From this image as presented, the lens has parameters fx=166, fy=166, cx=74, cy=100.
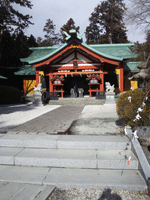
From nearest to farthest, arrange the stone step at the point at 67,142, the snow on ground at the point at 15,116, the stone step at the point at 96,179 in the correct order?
the stone step at the point at 96,179 → the stone step at the point at 67,142 → the snow on ground at the point at 15,116

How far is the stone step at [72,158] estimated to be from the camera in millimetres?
3664

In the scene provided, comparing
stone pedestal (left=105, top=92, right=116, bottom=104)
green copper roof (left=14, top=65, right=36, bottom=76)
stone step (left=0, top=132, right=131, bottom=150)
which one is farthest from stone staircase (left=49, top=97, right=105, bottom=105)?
stone step (left=0, top=132, right=131, bottom=150)

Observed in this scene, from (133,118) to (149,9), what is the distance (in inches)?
246

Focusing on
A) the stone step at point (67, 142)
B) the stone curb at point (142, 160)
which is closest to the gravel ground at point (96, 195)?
the stone curb at point (142, 160)

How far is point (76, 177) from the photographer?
3369 millimetres

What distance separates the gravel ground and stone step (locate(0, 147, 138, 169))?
2.18 feet

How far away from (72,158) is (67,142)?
63 cm

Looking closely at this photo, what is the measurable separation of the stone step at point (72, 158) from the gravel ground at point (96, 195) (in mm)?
663

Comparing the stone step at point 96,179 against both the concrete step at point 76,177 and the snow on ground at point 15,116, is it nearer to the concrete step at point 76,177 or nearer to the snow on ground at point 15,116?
the concrete step at point 76,177

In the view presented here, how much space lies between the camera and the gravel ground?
9.45 ft

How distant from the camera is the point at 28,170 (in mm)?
3678

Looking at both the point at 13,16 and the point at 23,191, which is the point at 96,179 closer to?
the point at 23,191

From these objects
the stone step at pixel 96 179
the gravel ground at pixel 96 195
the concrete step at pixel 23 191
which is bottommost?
the gravel ground at pixel 96 195

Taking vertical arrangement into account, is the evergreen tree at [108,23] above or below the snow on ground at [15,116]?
above
